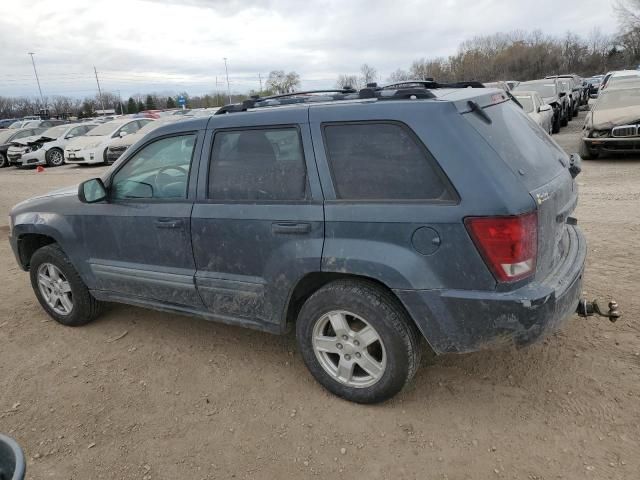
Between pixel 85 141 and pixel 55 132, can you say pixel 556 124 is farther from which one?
pixel 55 132

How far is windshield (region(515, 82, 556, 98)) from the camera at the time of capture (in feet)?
54.9

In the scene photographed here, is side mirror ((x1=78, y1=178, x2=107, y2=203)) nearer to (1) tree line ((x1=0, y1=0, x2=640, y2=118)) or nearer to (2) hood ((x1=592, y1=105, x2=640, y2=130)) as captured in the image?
(2) hood ((x1=592, y1=105, x2=640, y2=130))

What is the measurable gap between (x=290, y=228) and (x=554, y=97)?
16.0 meters

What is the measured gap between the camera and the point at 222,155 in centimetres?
343

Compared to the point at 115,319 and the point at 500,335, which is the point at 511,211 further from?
the point at 115,319

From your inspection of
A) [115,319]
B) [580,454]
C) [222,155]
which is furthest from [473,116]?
[115,319]

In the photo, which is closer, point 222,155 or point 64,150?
point 222,155

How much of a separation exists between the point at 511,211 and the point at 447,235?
329 millimetres

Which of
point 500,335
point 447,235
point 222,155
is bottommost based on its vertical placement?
point 500,335

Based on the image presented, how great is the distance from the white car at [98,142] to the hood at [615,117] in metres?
15.6

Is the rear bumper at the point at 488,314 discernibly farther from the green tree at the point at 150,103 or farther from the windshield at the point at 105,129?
the green tree at the point at 150,103

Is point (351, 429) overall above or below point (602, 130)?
below

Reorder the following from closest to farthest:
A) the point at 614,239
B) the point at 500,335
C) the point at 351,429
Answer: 1. the point at 500,335
2. the point at 351,429
3. the point at 614,239

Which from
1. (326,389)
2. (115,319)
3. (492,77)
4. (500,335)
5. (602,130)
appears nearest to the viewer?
(500,335)
